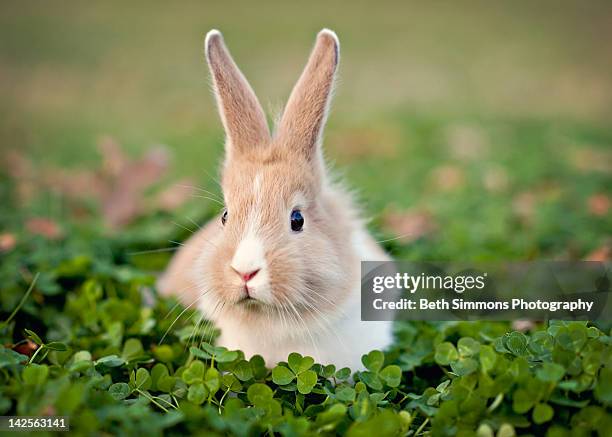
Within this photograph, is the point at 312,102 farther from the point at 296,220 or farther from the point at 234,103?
the point at 296,220

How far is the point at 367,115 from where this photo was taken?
27.0ft

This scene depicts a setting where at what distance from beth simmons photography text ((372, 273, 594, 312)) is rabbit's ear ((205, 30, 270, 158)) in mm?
878

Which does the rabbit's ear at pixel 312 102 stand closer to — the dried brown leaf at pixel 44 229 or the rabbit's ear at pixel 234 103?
the rabbit's ear at pixel 234 103

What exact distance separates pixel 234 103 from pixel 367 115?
209 inches

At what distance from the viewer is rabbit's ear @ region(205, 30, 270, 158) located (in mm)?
3066

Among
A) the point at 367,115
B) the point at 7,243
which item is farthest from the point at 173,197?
the point at 367,115

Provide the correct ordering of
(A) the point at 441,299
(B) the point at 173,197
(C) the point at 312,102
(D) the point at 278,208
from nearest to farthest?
1. (D) the point at 278,208
2. (C) the point at 312,102
3. (A) the point at 441,299
4. (B) the point at 173,197

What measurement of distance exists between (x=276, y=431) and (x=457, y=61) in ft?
26.1

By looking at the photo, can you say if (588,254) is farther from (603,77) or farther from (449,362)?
(603,77)

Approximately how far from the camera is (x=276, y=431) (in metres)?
2.24

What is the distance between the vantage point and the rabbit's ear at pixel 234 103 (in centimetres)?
307

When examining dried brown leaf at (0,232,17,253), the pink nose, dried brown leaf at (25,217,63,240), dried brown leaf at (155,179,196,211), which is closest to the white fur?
the pink nose

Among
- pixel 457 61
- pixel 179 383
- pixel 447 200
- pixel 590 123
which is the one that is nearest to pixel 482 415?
pixel 179 383

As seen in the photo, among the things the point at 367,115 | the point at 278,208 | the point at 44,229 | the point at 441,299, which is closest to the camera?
the point at 278,208
